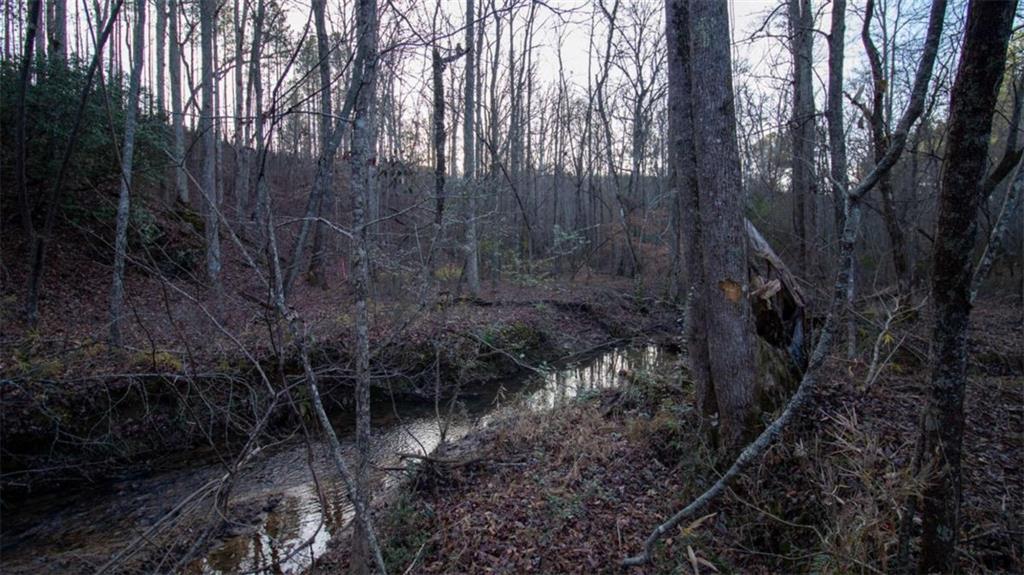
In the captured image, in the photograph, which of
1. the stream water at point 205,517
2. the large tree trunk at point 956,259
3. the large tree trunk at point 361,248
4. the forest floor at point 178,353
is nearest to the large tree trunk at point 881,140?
the large tree trunk at point 956,259

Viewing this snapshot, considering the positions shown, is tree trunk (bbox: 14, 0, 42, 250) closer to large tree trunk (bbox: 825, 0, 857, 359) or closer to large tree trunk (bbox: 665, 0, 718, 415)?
large tree trunk (bbox: 665, 0, 718, 415)

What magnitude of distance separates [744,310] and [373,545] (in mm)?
3392

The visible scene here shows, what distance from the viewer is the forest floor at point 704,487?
3.41m

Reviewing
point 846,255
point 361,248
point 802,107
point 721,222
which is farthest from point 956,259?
point 802,107

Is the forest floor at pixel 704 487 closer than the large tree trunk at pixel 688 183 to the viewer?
Yes

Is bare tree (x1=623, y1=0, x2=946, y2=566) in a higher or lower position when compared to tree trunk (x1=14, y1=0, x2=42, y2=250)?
lower

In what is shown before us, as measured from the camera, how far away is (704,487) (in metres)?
4.27

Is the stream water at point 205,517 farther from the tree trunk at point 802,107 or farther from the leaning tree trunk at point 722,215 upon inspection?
the tree trunk at point 802,107

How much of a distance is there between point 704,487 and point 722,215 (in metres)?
2.30

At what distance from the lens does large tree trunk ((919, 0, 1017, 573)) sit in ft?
7.61

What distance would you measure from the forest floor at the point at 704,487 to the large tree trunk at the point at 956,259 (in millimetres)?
229

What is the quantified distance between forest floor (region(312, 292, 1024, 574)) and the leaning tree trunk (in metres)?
0.51

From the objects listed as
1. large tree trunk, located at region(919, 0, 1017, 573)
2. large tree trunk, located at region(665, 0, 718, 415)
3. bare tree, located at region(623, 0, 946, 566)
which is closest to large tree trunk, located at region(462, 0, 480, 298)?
large tree trunk, located at region(665, 0, 718, 415)

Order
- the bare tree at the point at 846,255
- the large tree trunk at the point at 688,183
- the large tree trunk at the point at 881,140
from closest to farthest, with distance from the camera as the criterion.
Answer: the bare tree at the point at 846,255
the large tree trunk at the point at 688,183
the large tree trunk at the point at 881,140
